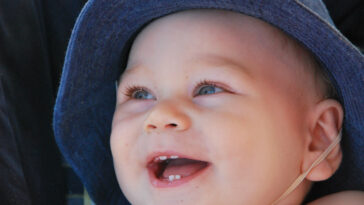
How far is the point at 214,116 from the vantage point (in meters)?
1.15

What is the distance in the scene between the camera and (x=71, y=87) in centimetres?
131

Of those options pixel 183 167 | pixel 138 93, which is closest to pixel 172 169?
pixel 183 167

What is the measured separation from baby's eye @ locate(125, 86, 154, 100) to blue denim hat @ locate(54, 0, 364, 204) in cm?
10

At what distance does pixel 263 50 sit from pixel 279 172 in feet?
A: 0.86

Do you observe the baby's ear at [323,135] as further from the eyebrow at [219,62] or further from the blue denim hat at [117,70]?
the eyebrow at [219,62]

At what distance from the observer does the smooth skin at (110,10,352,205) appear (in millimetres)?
1144

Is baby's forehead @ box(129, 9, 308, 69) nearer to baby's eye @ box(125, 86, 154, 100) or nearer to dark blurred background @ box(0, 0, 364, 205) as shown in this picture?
baby's eye @ box(125, 86, 154, 100)

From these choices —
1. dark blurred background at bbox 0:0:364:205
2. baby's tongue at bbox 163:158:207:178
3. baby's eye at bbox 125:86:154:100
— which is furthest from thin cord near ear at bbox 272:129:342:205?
dark blurred background at bbox 0:0:364:205

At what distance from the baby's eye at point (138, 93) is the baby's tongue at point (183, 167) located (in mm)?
178

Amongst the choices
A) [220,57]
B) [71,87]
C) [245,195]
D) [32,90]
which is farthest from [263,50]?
[32,90]

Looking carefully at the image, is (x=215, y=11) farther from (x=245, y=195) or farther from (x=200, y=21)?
(x=245, y=195)

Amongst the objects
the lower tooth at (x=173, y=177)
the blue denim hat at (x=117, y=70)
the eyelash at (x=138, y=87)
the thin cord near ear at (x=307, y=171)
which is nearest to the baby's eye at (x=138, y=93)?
the eyelash at (x=138, y=87)

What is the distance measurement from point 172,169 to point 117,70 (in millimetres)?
352

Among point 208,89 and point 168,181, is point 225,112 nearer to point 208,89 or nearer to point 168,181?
point 208,89
